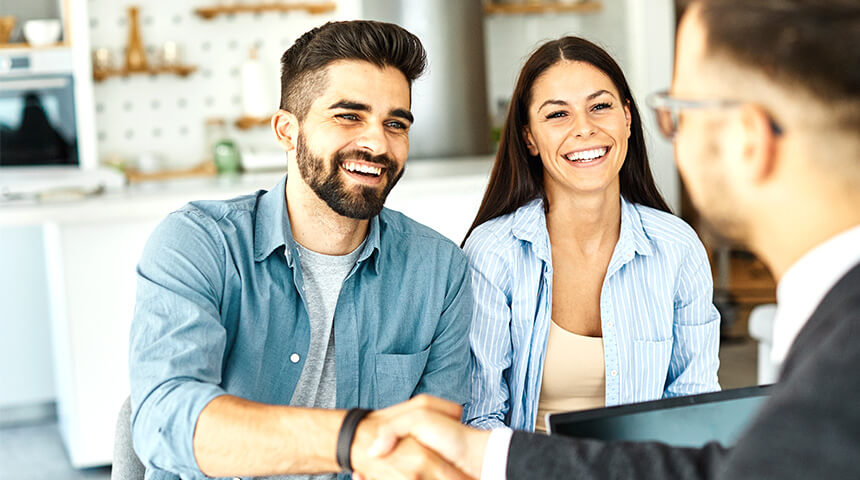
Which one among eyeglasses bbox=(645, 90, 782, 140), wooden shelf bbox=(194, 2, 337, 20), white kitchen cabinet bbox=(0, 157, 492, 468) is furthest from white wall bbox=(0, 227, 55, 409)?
eyeglasses bbox=(645, 90, 782, 140)

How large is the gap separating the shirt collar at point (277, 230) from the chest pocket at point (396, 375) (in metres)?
0.18

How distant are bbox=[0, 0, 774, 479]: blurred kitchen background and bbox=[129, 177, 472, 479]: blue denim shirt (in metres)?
1.68

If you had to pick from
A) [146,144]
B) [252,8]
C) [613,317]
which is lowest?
[146,144]

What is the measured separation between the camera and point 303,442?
125 cm

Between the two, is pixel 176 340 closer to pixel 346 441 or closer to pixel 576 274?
pixel 346 441

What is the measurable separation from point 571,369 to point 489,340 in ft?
0.67

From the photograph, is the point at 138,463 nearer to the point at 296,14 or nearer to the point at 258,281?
the point at 258,281

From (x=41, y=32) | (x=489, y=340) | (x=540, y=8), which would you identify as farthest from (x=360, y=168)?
(x=540, y=8)

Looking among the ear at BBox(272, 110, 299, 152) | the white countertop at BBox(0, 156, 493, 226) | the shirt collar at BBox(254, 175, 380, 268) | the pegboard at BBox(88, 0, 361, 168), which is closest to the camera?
the shirt collar at BBox(254, 175, 380, 268)

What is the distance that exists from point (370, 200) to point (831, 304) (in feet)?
3.39

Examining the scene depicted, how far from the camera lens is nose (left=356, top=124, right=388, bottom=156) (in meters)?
1.69

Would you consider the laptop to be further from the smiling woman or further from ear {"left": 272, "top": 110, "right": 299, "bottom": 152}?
ear {"left": 272, "top": 110, "right": 299, "bottom": 152}

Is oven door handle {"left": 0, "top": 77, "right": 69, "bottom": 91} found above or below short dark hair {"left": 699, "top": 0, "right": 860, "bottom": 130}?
below

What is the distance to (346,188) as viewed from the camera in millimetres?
1698
